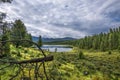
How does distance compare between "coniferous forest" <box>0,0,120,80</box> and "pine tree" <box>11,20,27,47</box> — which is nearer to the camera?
"coniferous forest" <box>0,0,120,80</box>

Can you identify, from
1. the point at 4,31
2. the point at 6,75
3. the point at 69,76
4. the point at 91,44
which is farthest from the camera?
the point at 91,44

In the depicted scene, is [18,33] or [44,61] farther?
[18,33]

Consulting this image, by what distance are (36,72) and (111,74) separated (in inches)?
2206

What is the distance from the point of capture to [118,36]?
135375mm

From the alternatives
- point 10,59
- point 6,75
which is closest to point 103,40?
point 6,75

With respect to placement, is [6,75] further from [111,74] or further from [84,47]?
[84,47]

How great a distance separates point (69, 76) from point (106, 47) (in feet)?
335

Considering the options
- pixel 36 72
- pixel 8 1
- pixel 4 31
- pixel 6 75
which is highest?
pixel 8 1

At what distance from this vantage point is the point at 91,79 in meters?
44.2

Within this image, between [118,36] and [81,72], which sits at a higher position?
[118,36]

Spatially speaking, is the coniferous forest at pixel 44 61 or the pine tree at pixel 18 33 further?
the pine tree at pixel 18 33

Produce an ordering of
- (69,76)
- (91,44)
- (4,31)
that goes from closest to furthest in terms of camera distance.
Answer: (4,31), (69,76), (91,44)

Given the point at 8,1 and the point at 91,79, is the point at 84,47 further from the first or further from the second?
the point at 8,1

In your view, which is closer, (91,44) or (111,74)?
(111,74)
